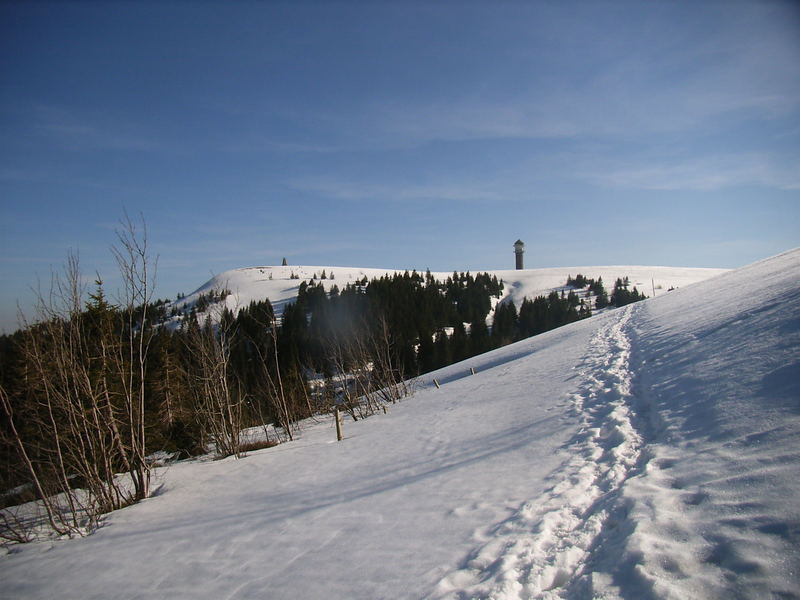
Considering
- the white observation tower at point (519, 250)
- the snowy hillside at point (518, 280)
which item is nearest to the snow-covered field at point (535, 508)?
the snowy hillside at point (518, 280)

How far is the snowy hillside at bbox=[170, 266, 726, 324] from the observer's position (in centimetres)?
10069

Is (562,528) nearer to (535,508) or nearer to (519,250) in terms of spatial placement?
(535,508)

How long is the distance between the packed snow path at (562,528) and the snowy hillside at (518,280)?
Answer: 90898 millimetres

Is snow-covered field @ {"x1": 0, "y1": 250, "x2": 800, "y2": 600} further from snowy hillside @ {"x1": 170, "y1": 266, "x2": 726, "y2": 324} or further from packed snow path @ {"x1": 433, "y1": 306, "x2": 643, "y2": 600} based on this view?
snowy hillside @ {"x1": 170, "y1": 266, "x2": 726, "y2": 324}

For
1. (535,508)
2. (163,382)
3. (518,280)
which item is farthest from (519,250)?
(535,508)

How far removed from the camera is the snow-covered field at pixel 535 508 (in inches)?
128

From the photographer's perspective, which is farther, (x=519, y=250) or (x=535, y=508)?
(x=519, y=250)

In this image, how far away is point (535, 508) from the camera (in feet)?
15.3

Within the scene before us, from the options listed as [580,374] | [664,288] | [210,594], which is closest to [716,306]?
[580,374]

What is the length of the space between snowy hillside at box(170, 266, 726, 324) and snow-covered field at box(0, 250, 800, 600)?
284 feet

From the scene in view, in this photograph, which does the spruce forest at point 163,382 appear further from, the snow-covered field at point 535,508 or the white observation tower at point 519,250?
the white observation tower at point 519,250

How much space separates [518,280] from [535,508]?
373 ft

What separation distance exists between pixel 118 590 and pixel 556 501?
6.07 metres

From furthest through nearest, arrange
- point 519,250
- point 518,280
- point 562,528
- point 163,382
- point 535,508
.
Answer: point 519,250
point 518,280
point 163,382
point 535,508
point 562,528
